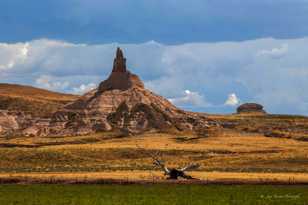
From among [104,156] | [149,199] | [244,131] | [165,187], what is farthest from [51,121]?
[149,199]

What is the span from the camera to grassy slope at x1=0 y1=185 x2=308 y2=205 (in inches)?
1583

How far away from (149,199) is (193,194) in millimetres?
4797

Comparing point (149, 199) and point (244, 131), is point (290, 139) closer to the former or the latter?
point (244, 131)

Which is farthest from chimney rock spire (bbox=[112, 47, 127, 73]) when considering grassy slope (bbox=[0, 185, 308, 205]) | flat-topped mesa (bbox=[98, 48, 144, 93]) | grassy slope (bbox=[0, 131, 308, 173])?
grassy slope (bbox=[0, 185, 308, 205])

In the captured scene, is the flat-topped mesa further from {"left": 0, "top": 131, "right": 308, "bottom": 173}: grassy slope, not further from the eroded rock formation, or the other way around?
{"left": 0, "top": 131, "right": 308, "bottom": 173}: grassy slope

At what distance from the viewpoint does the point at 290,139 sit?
139875 mm

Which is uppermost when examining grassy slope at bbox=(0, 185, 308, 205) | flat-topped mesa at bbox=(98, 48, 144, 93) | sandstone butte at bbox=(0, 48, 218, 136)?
flat-topped mesa at bbox=(98, 48, 144, 93)

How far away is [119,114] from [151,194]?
4200 inches

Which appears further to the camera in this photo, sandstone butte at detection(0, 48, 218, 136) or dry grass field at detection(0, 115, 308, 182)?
sandstone butte at detection(0, 48, 218, 136)

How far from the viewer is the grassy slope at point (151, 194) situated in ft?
132

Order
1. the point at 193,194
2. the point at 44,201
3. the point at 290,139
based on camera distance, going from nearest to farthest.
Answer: the point at 44,201 < the point at 193,194 < the point at 290,139

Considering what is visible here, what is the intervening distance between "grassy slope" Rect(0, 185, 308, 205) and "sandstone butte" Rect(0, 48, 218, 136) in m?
90.8

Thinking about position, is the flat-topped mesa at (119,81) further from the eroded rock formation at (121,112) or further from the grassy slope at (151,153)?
the grassy slope at (151,153)

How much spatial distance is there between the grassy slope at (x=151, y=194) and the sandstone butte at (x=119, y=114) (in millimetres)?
90751
